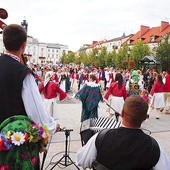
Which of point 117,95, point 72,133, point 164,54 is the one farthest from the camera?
point 164,54

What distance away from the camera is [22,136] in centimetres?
223

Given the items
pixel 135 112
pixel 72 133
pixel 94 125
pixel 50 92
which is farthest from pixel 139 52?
pixel 135 112

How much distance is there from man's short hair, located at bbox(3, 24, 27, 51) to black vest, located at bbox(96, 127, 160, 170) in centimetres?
100

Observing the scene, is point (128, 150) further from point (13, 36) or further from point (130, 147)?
point (13, 36)

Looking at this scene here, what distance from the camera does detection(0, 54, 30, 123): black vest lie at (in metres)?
2.35

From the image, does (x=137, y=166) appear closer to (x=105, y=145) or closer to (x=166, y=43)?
(x=105, y=145)

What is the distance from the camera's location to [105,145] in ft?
7.86

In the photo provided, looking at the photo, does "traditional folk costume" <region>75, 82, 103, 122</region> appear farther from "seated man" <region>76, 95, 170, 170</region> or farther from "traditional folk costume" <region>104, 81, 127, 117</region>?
"seated man" <region>76, 95, 170, 170</region>

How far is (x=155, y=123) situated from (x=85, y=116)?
274cm

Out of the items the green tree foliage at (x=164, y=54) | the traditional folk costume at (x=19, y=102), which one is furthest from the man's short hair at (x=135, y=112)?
the green tree foliage at (x=164, y=54)

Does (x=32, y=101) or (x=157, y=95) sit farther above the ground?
(x=32, y=101)

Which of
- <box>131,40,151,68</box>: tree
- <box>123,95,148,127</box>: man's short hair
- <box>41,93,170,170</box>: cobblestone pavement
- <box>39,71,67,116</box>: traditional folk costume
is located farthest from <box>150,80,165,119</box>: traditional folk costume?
<box>131,40,151,68</box>: tree

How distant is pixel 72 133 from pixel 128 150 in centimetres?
554

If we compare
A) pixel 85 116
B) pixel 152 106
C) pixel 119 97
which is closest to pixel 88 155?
pixel 85 116
